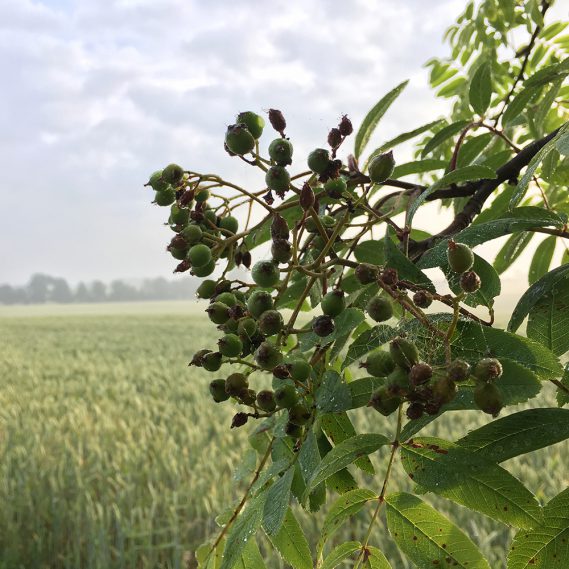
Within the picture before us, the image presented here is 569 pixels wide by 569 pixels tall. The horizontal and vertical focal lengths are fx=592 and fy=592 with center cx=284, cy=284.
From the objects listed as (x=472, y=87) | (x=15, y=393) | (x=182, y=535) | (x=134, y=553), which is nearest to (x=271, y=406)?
(x=472, y=87)

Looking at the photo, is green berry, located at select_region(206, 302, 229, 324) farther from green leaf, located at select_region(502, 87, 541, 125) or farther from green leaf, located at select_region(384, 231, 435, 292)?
green leaf, located at select_region(502, 87, 541, 125)

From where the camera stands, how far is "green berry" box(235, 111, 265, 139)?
0.95 metres

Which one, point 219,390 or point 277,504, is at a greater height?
point 219,390

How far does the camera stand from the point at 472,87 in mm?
1359

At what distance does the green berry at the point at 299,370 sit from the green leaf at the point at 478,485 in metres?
0.19

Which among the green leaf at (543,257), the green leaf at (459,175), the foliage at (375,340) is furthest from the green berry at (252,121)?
the green leaf at (543,257)

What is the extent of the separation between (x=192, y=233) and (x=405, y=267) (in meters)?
0.36

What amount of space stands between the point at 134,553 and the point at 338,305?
3.69 m

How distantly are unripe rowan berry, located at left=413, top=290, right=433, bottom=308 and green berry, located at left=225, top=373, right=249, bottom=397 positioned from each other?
0.85 feet

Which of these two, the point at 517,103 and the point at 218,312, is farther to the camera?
the point at 517,103

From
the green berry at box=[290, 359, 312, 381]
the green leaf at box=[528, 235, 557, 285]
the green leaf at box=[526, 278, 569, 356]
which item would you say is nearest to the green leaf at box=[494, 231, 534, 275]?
the green leaf at box=[528, 235, 557, 285]

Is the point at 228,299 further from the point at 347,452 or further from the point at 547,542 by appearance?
the point at 547,542

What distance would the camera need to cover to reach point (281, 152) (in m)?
0.89

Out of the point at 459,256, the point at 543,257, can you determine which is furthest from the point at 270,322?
the point at 543,257
